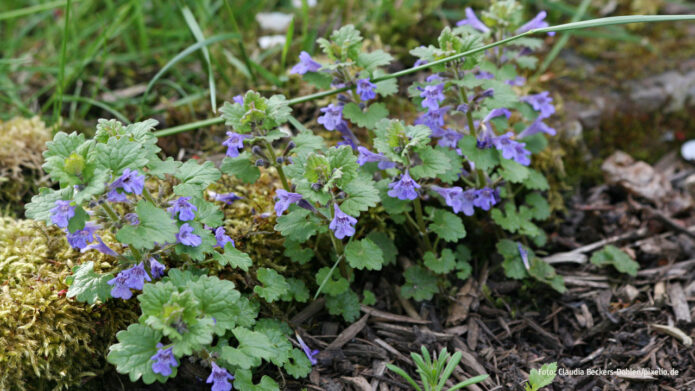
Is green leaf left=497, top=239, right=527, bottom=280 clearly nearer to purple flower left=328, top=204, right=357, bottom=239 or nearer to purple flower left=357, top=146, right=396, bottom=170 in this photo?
purple flower left=357, top=146, right=396, bottom=170

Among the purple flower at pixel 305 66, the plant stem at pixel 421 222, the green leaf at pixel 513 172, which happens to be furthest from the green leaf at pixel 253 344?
the green leaf at pixel 513 172

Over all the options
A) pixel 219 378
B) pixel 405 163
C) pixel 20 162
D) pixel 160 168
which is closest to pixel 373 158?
Result: pixel 405 163

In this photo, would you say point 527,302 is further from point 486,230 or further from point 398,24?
point 398,24

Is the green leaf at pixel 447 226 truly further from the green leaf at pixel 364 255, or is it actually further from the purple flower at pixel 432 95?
the purple flower at pixel 432 95

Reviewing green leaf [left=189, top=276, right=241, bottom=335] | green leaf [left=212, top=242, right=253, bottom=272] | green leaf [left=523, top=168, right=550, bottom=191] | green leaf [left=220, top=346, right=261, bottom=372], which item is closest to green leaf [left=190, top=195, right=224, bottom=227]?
green leaf [left=212, top=242, right=253, bottom=272]

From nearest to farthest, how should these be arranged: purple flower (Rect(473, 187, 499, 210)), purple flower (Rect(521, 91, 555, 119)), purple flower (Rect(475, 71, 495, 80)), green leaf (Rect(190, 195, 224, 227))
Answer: green leaf (Rect(190, 195, 224, 227)), purple flower (Rect(473, 187, 499, 210)), purple flower (Rect(475, 71, 495, 80)), purple flower (Rect(521, 91, 555, 119))

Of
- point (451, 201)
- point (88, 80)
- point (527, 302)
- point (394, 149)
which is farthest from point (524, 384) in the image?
point (88, 80)

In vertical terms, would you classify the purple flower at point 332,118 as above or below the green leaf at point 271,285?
above
